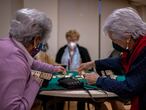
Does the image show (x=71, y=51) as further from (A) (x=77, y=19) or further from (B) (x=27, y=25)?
(B) (x=27, y=25)

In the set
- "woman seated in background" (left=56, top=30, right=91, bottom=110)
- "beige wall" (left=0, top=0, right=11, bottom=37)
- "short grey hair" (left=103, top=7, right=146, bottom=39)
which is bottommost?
"woman seated in background" (left=56, top=30, right=91, bottom=110)

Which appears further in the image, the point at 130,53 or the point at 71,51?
the point at 71,51

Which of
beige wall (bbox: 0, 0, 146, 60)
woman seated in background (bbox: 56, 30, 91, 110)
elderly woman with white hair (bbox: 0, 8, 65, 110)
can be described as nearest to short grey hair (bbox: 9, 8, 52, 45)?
elderly woman with white hair (bbox: 0, 8, 65, 110)

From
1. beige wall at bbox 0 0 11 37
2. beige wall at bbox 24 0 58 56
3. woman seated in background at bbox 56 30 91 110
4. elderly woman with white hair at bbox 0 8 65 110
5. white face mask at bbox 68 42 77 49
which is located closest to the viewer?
elderly woman with white hair at bbox 0 8 65 110

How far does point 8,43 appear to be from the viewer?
5.19 ft

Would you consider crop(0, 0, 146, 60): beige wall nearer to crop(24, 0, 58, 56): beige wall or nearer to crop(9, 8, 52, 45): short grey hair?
crop(24, 0, 58, 56): beige wall

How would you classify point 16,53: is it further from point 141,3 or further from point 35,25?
point 141,3

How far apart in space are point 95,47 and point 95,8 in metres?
0.81

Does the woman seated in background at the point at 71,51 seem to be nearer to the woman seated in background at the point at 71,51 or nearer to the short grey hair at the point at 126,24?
the woman seated in background at the point at 71,51

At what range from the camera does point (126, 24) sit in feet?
5.92

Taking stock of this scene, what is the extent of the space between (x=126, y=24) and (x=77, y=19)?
4529mm

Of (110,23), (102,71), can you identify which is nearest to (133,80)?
(110,23)

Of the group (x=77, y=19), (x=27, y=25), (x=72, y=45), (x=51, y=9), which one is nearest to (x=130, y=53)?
(x=27, y=25)

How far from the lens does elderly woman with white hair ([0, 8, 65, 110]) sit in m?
A: 1.43
